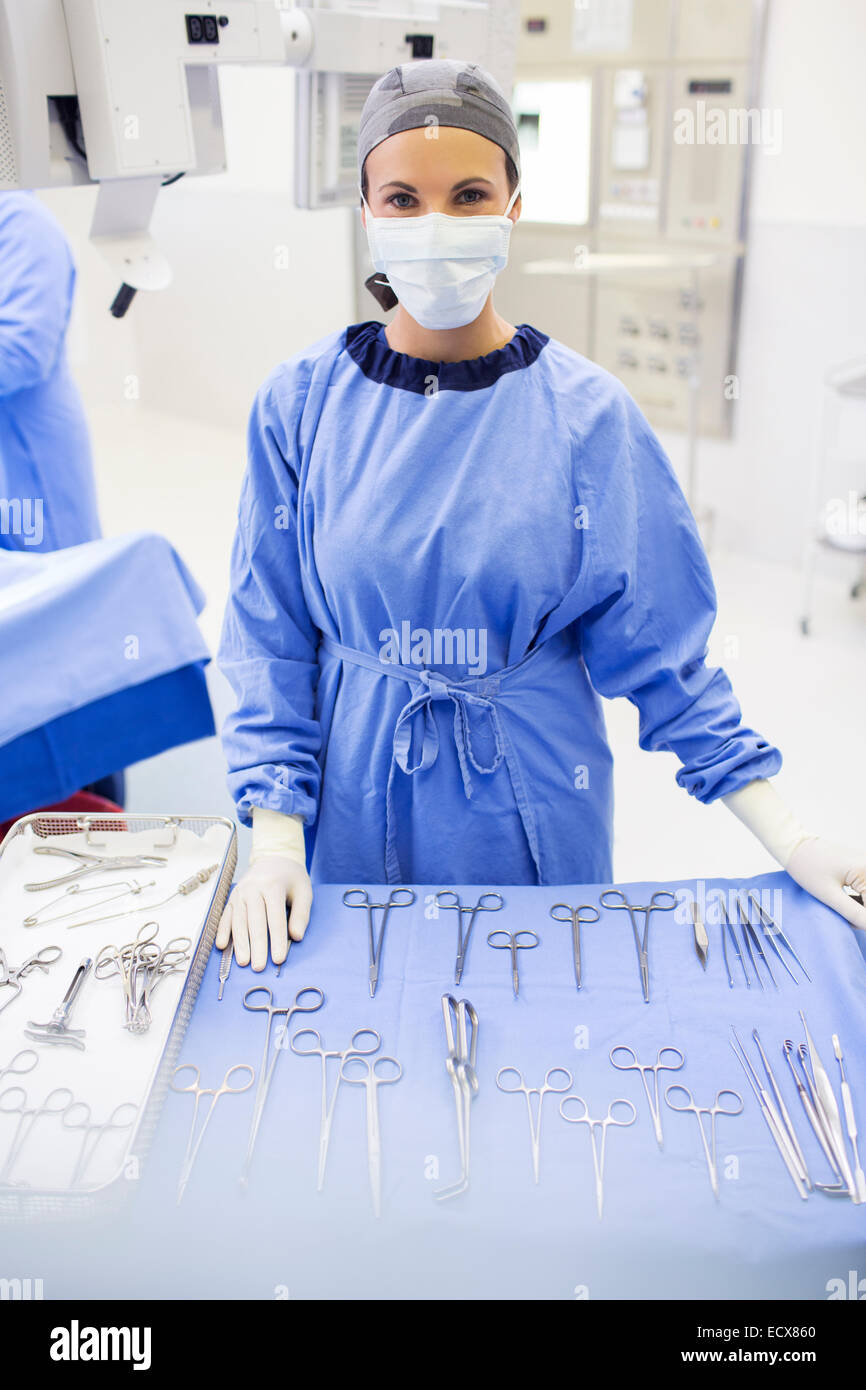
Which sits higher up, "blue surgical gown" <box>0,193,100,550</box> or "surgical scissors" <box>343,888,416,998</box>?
"blue surgical gown" <box>0,193,100,550</box>

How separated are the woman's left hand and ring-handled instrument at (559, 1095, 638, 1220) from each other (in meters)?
0.36

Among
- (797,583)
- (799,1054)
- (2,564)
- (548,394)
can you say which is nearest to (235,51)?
(548,394)

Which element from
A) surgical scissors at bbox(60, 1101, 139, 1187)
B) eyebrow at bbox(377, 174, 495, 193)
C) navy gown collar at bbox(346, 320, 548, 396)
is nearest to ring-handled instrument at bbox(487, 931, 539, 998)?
surgical scissors at bbox(60, 1101, 139, 1187)

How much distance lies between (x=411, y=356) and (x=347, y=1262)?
0.96 metres

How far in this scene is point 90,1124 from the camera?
38.5 inches

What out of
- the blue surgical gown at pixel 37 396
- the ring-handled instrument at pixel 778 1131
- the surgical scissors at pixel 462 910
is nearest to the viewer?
the ring-handled instrument at pixel 778 1131

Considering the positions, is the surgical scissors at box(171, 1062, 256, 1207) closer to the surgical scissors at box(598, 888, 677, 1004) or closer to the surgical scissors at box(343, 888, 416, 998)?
the surgical scissors at box(343, 888, 416, 998)

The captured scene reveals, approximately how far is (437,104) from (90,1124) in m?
1.07

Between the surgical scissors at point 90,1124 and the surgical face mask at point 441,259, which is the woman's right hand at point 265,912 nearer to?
the surgical scissors at point 90,1124

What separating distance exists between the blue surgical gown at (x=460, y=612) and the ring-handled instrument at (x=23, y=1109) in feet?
1.35

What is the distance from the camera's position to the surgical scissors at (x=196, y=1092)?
956 mm

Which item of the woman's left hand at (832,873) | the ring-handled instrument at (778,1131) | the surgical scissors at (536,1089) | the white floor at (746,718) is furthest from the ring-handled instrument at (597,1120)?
the white floor at (746,718)

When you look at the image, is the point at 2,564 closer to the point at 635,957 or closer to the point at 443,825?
the point at 443,825

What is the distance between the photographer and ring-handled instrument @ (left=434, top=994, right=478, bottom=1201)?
0.94m
